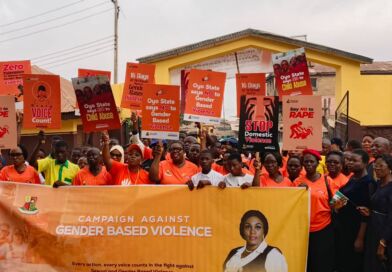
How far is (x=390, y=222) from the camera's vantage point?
200 inches

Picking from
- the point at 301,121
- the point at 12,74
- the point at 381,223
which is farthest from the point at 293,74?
the point at 12,74

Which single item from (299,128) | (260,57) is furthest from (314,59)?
(299,128)

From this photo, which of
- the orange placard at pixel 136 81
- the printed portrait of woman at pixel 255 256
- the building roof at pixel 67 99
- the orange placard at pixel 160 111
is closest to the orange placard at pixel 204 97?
the orange placard at pixel 160 111

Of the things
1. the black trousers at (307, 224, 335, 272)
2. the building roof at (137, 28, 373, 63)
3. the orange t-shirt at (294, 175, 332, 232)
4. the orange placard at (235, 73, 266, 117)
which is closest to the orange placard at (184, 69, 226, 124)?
the orange placard at (235, 73, 266, 117)

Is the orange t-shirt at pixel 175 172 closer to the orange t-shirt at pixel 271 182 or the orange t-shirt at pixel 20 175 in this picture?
the orange t-shirt at pixel 271 182

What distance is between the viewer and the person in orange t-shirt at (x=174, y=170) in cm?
642

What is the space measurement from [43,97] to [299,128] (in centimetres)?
388

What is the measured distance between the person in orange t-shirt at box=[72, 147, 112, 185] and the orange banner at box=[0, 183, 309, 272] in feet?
0.96

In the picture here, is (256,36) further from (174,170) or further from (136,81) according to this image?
(174,170)

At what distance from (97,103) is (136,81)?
3.77 metres

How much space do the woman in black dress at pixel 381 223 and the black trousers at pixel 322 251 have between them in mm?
424

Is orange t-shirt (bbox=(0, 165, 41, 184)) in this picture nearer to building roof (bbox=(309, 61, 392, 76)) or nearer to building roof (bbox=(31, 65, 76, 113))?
building roof (bbox=(31, 65, 76, 113))

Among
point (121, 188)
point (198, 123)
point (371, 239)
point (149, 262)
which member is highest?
point (198, 123)

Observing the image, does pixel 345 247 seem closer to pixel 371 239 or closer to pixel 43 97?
pixel 371 239
